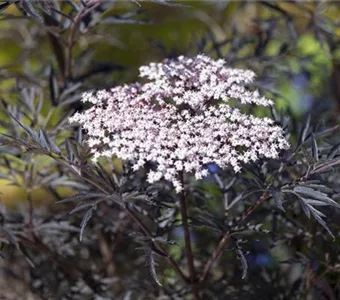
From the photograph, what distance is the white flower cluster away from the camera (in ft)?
2.74

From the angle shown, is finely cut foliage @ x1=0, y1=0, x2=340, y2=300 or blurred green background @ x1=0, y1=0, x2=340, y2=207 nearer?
finely cut foliage @ x1=0, y1=0, x2=340, y2=300

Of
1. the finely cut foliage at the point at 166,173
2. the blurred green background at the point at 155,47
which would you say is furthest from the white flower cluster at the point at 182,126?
the blurred green background at the point at 155,47

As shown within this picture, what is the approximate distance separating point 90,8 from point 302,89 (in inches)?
48.0

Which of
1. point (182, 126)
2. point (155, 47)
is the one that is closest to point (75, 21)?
point (182, 126)

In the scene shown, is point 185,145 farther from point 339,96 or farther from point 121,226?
point 339,96

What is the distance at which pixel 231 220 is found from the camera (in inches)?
44.0

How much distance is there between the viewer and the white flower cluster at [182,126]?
2.74 feet

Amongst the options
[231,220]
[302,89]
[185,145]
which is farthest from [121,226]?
[302,89]

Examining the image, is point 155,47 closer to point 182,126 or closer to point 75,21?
point 75,21

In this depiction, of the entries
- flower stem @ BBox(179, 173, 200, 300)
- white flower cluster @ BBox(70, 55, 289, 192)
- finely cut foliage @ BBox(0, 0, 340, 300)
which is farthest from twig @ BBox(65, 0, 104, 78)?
flower stem @ BBox(179, 173, 200, 300)

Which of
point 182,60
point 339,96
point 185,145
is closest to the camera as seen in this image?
point 185,145

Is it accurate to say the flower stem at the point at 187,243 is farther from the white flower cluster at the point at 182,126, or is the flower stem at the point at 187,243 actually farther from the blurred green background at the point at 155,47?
the blurred green background at the point at 155,47

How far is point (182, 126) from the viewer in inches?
33.6

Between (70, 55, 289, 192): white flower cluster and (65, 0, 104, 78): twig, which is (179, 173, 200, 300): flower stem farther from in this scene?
(65, 0, 104, 78): twig
